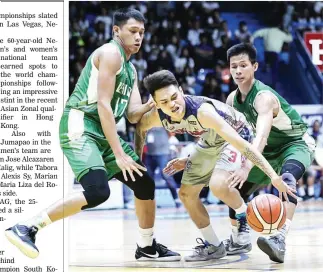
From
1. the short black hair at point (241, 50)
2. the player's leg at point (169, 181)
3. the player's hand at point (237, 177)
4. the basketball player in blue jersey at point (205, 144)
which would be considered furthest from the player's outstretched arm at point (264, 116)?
the player's leg at point (169, 181)

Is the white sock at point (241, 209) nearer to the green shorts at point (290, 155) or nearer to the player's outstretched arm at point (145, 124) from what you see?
the green shorts at point (290, 155)

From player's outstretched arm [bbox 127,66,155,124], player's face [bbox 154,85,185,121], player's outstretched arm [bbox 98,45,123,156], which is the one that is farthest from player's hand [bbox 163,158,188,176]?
player's outstretched arm [bbox 98,45,123,156]

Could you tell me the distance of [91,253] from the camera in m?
6.41

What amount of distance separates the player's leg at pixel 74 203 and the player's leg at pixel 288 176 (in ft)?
4.24

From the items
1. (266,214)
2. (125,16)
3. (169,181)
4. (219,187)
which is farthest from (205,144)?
(169,181)

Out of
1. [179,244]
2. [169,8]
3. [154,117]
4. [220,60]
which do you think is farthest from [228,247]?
[169,8]

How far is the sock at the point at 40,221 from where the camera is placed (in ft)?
17.4

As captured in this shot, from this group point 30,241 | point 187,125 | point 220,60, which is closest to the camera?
point 30,241

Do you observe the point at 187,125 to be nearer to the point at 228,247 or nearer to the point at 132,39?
the point at 132,39

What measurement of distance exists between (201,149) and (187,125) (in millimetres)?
404

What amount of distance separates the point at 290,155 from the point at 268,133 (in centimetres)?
49

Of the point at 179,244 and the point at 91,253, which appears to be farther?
the point at 179,244

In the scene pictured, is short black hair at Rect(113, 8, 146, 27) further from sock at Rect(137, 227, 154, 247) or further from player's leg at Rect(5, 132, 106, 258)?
sock at Rect(137, 227, 154, 247)

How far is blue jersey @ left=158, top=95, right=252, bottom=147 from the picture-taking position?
5.51 meters
